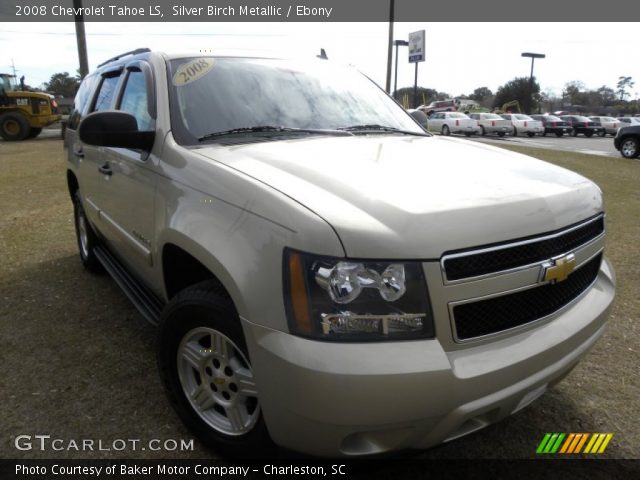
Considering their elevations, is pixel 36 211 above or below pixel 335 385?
below

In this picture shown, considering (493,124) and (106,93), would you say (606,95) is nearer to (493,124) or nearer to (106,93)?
(493,124)

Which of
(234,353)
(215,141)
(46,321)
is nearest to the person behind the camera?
(234,353)

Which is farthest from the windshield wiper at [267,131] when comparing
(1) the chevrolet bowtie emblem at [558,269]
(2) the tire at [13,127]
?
(2) the tire at [13,127]

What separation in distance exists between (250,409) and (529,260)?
125cm

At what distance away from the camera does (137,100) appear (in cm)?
304

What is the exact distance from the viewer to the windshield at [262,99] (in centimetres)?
261

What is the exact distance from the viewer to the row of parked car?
1191 inches

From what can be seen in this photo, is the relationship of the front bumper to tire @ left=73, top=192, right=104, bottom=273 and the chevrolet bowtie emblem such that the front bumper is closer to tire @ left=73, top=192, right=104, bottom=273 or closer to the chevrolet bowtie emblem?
the chevrolet bowtie emblem

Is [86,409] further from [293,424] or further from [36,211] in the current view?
[36,211]

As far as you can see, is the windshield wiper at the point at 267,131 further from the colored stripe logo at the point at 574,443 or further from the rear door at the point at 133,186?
the colored stripe logo at the point at 574,443

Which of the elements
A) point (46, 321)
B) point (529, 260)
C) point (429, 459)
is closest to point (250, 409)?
point (429, 459)

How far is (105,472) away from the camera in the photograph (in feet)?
7.26

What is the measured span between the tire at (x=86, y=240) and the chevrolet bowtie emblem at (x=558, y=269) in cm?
371

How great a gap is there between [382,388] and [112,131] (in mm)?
1779
